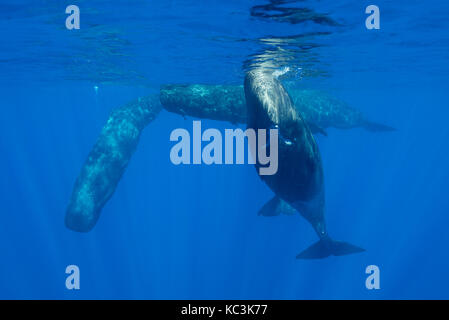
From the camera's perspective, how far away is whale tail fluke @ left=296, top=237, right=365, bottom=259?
10547mm

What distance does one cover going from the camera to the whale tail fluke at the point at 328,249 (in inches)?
415

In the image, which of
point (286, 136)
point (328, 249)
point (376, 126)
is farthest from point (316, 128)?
point (376, 126)

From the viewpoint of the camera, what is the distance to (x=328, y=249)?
1066cm

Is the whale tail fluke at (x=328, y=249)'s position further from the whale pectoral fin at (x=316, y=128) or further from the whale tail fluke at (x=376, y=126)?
the whale tail fluke at (x=376, y=126)

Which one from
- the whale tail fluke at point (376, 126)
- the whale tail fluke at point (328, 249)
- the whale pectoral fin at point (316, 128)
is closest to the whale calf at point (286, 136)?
the whale pectoral fin at point (316, 128)

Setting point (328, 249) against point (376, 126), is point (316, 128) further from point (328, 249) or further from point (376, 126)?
point (376, 126)

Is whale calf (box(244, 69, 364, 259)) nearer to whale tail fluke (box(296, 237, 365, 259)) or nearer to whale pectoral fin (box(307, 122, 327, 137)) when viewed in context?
whale pectoral fin (box(307, 122, 327, 137))

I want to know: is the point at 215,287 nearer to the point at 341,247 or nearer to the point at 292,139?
the point at 341,247

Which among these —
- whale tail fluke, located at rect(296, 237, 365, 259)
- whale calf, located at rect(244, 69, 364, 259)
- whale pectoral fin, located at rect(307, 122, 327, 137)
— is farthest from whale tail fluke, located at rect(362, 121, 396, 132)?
whale calf, located at rect(244, 69, 364, 259)

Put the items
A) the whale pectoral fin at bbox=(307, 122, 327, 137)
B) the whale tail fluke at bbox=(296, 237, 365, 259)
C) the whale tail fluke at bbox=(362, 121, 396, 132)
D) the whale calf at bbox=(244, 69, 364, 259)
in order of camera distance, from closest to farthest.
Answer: the whale calf at bbox=(244, 69, 364, 259), the whale pectoral fin at bbox=(307, 122, 327, 137), the whale tail fluke at bbox=(296, 237, 365, 259), the whale tail fluke at bbox=(362, 121, 396, 132)

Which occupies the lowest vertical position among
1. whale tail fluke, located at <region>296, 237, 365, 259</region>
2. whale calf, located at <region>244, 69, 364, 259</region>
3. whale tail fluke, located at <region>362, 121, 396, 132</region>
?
whale tail fluke, located at <region>296, 237, 365, 259</region>

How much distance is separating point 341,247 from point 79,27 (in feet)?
40.1

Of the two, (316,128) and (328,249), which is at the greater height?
(316,128)
